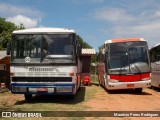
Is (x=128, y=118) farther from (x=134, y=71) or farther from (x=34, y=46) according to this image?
(x=134, y=71)

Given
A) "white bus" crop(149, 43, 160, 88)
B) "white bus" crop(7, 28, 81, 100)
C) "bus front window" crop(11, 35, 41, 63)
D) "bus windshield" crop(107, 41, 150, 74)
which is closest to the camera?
"white bus" crop(7, 28, 81, 100)

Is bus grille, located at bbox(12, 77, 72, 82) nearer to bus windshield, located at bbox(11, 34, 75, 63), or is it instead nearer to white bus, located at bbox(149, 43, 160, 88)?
bus windshield, located at bbox(11, 34, 75, 63)

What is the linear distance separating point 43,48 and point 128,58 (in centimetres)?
745

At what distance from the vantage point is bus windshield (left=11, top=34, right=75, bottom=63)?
16953 millimetres

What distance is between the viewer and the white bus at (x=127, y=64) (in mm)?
22797

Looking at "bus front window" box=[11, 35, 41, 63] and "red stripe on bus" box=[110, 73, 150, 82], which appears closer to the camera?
"bus front window" box=[11, 35, 41, 63]

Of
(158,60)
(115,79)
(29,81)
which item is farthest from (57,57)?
(158,60)

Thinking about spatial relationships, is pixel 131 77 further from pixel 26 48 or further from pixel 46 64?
pixel 26 48

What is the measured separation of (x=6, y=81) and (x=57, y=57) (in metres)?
13.3

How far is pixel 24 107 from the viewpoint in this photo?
51.4 ft

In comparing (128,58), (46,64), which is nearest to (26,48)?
(46,64)

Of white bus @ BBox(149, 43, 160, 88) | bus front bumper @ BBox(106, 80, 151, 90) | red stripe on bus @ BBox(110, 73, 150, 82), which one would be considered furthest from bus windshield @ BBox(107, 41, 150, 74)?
white bus @ BBox(149, 43, 160, 88)

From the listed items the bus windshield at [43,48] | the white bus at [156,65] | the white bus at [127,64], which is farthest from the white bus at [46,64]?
the white bus at [156,65]

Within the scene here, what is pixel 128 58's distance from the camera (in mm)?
23141
